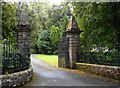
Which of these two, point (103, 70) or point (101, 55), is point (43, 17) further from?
point (103, 70)

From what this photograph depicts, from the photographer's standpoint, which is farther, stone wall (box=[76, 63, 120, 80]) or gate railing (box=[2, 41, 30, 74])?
stone wall (box=[76, 63, 120, 80])

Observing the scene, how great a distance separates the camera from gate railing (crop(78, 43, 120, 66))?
13.1 meters

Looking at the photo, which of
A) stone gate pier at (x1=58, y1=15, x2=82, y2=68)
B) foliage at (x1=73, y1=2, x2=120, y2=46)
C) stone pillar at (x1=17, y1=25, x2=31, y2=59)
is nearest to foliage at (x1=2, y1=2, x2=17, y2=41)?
stone pillar at (x1=17, y1=25, x2=31, y2=59)

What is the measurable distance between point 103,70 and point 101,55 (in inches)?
52.7

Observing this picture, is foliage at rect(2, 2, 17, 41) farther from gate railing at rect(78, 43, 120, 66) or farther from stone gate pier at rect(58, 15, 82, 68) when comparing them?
gate railing at rect(78, 43, 120, 66)

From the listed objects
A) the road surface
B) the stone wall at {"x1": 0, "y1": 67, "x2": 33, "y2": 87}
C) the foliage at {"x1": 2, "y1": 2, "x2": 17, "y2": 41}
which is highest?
the foliage at {"x1": 2, "y1": 2, "x2": 17, "y2": 41}

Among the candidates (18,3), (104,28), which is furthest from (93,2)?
(18,3)

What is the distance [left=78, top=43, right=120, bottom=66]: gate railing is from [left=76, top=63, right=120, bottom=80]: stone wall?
417mm

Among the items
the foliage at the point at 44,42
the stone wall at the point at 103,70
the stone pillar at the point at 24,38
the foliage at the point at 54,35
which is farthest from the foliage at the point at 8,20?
the foliage at the point at 44,42

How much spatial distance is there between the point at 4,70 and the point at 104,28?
A: 27.9ft

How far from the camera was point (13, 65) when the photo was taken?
36.1ft

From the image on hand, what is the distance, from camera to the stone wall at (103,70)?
12.2 meters

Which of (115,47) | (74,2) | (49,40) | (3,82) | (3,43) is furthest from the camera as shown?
(49,40)

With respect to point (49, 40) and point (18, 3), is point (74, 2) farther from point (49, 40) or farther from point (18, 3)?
point (49, 40)
